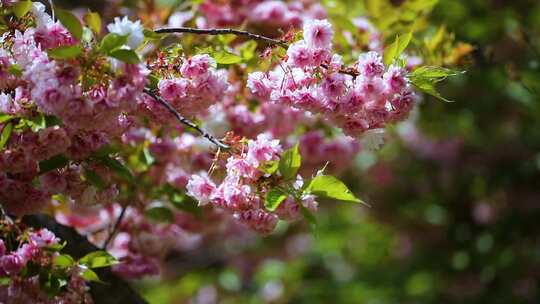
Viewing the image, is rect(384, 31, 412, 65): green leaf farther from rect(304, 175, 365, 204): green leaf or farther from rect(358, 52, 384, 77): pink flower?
rect(304, 175, 365, 204): green leaf

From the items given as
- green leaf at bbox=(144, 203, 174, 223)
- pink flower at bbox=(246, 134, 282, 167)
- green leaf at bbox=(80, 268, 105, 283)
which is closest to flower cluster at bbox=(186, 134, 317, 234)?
pink flower at bbox=(246, 134, 282, 167)

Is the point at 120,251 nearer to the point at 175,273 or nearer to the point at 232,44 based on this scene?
the point at 232,44

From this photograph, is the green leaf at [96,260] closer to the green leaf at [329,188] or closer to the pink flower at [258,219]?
the pink flower at [258,219]

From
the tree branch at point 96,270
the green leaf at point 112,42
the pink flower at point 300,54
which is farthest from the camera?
the tree branch at point 96,270

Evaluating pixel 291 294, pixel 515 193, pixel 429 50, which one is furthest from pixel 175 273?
pixel 429 50

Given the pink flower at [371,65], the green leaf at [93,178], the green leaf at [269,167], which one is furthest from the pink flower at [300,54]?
the green leaf at [93,178]

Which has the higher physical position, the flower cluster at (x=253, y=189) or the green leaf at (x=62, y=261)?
the flower cluster at (x=253, y=189)

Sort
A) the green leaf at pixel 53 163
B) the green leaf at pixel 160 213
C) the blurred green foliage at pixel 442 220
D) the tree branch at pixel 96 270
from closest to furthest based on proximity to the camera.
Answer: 1. the green leaf at pixel 53 163
2. the tree branch at pixel 96 270
3. the green leaf at pixel 160 213
4. the blurred green foliage at pixel 442 220
